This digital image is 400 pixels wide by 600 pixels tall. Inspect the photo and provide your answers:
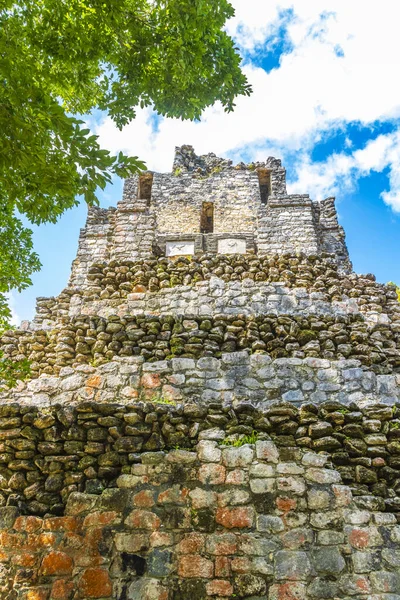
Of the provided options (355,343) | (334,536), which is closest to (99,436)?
(334,536)

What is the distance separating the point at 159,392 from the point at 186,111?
394 cm

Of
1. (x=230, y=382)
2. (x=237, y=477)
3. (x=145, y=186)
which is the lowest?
(x=237, y=477)

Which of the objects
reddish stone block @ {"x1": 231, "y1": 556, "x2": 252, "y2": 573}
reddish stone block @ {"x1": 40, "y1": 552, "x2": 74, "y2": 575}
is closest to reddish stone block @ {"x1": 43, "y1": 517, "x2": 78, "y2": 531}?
reddish stone block @ {"x1": 40, "y1": 552, "x2": 74, "y2": 575}

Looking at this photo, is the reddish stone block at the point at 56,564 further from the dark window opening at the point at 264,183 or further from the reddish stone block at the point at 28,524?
the dark window opening at the point at 264,183

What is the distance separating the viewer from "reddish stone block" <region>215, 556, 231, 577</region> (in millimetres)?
3438

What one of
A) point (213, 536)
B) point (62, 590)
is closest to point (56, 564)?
point (62, 590)

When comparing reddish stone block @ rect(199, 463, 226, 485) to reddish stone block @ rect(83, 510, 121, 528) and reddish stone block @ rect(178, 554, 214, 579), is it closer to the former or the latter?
reddish stone block @ rect(178, 554, 214, 579)

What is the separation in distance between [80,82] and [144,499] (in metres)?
5.24

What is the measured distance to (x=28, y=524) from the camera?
12.3ft

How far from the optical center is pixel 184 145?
16.5 m

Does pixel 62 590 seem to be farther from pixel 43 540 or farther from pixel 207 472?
pixel 207 472

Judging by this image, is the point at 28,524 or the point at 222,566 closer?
the point at 222,566

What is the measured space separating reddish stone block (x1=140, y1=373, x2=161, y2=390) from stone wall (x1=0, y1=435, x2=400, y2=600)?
6.44 ft

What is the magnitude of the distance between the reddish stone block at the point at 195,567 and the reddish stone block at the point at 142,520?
0.35 m
